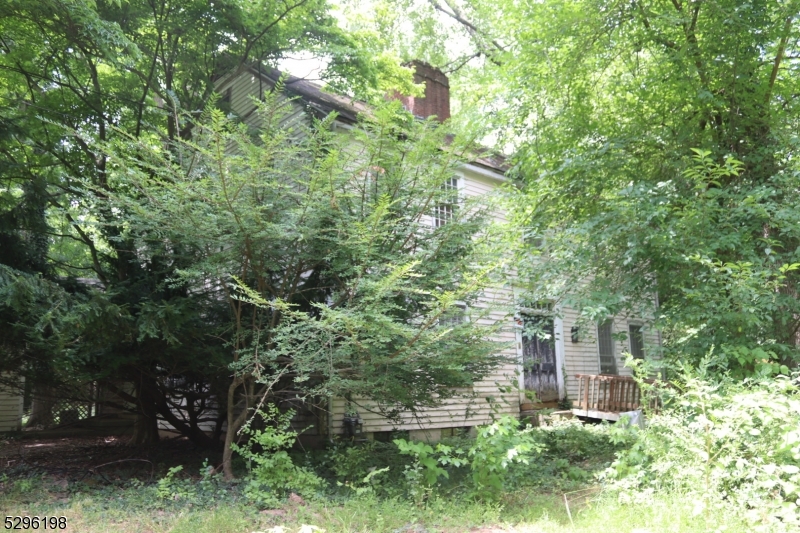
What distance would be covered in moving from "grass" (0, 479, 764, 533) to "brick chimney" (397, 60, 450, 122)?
9.60m

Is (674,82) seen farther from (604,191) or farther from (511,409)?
(511,409)

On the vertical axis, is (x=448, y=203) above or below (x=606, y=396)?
above

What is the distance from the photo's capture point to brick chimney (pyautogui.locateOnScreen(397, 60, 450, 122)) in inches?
520

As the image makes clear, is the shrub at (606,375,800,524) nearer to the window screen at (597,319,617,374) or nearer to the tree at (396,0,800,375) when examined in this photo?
the tree at (396,0,800,375)

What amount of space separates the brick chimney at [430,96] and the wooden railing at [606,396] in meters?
6.79

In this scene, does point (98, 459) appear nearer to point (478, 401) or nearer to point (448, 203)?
point (448, 203)

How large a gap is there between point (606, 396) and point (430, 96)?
25.8 feet

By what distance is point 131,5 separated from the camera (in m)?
8.84

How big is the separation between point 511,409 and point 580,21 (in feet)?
26.1

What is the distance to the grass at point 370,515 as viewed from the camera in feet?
15.0

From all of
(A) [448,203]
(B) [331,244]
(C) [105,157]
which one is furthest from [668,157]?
(C) [105,157]

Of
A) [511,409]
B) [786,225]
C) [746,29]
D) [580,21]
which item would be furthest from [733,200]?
[511,409]

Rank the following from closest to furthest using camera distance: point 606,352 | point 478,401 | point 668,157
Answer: point 668,157 → point 478,401 → point 606,352

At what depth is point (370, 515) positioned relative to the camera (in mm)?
5031
